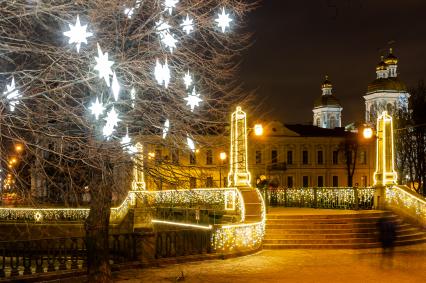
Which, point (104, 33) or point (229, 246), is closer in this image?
point (104, 33)

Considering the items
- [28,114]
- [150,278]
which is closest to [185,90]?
[28,114]

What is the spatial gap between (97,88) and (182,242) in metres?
8.81

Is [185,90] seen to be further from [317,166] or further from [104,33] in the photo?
[317,166]

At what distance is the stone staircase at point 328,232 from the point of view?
22938mm

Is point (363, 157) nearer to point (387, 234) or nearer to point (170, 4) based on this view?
point (387, 234)

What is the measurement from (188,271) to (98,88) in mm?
7366

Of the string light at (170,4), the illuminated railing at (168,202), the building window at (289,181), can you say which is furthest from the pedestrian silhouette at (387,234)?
the building window at (289,181)

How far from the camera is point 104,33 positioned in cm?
1116

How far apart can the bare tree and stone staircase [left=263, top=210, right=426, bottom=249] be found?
10.1 meters

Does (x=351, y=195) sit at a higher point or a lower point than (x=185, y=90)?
lower

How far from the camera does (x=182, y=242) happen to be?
62.1 feet

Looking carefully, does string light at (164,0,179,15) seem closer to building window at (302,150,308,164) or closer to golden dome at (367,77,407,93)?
building window at (302,150,308,164)

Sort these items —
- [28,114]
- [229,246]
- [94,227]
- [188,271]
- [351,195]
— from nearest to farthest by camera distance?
[28,114] < [94,227] < [188,271] < [229,246] < [351,195]

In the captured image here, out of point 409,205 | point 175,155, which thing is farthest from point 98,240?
point 409,205
